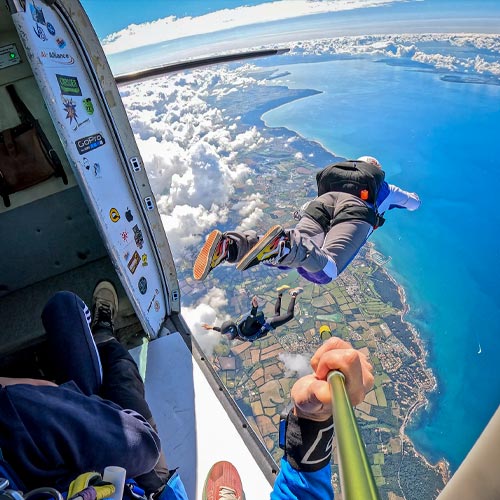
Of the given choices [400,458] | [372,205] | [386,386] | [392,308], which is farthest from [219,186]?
[372,205]

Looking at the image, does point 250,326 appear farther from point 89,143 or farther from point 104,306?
point 89,143

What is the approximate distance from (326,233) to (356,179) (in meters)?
0.57

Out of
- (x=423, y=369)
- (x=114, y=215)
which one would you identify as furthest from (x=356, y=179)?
(x=423, y=369)

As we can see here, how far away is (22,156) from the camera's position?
214 cm

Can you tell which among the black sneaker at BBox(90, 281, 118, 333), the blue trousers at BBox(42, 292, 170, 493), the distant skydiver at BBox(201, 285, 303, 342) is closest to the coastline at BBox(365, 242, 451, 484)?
the distant skydiver at BBox(201, 285, 303, 342)

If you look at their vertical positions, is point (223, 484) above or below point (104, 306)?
below

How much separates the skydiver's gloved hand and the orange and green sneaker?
148cm

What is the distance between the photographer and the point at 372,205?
10.1ft

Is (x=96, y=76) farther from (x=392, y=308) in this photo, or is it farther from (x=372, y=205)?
(x=392, y=308)

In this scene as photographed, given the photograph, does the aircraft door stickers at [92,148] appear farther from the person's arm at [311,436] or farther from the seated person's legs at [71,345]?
the person's arm at [311,436]

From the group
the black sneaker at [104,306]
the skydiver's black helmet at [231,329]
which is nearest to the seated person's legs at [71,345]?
the black sneaker at [104,306]

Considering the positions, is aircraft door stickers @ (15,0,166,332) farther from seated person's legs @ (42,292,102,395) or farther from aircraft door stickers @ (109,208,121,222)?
seated person's legs @ (42,292,102,395)

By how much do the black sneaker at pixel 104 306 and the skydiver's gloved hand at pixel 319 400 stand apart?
1414mm

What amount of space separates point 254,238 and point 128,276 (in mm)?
972
